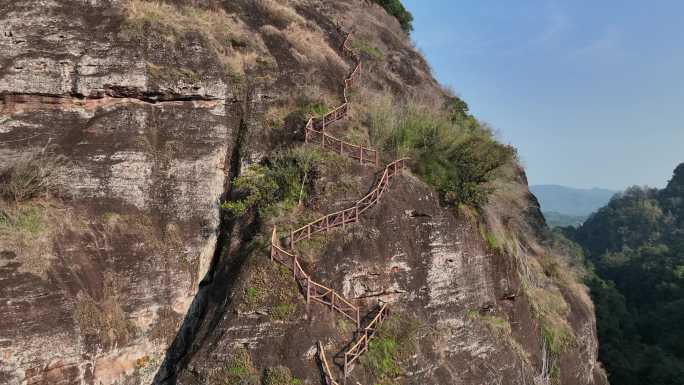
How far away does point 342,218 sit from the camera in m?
13.8

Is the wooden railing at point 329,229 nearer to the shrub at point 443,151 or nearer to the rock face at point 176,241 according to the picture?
the rock face at point 176,241

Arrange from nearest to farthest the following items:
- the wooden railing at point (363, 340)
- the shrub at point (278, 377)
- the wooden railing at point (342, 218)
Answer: the shrub at point (278, 377) < the wooden railing at point (363, 340) < the wooden railing at point (342, 218)

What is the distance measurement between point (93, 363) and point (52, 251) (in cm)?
376

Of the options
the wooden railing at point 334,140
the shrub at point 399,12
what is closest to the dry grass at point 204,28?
the wooden railing at point 334,140

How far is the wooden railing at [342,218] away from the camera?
13477 millimetres

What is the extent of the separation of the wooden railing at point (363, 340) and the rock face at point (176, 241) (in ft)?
1.33

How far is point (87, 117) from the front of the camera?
15.1 metres

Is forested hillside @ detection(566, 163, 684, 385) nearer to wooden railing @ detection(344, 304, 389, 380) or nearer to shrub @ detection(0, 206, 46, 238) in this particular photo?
wooden railing @ detection(344, 304, 389, 380)

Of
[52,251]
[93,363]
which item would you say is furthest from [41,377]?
[52,251]

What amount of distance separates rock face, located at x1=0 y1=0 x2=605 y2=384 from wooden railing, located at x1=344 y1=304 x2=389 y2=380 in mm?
404

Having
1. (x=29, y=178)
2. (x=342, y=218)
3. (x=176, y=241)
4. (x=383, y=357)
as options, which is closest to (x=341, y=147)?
(x=342, y=218)

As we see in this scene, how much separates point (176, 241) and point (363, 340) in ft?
25.9

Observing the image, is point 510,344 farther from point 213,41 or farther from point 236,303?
point 213,41

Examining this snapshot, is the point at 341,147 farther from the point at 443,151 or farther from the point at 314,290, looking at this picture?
the point at 314,290
